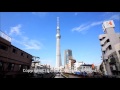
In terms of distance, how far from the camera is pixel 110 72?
17.9 meters
